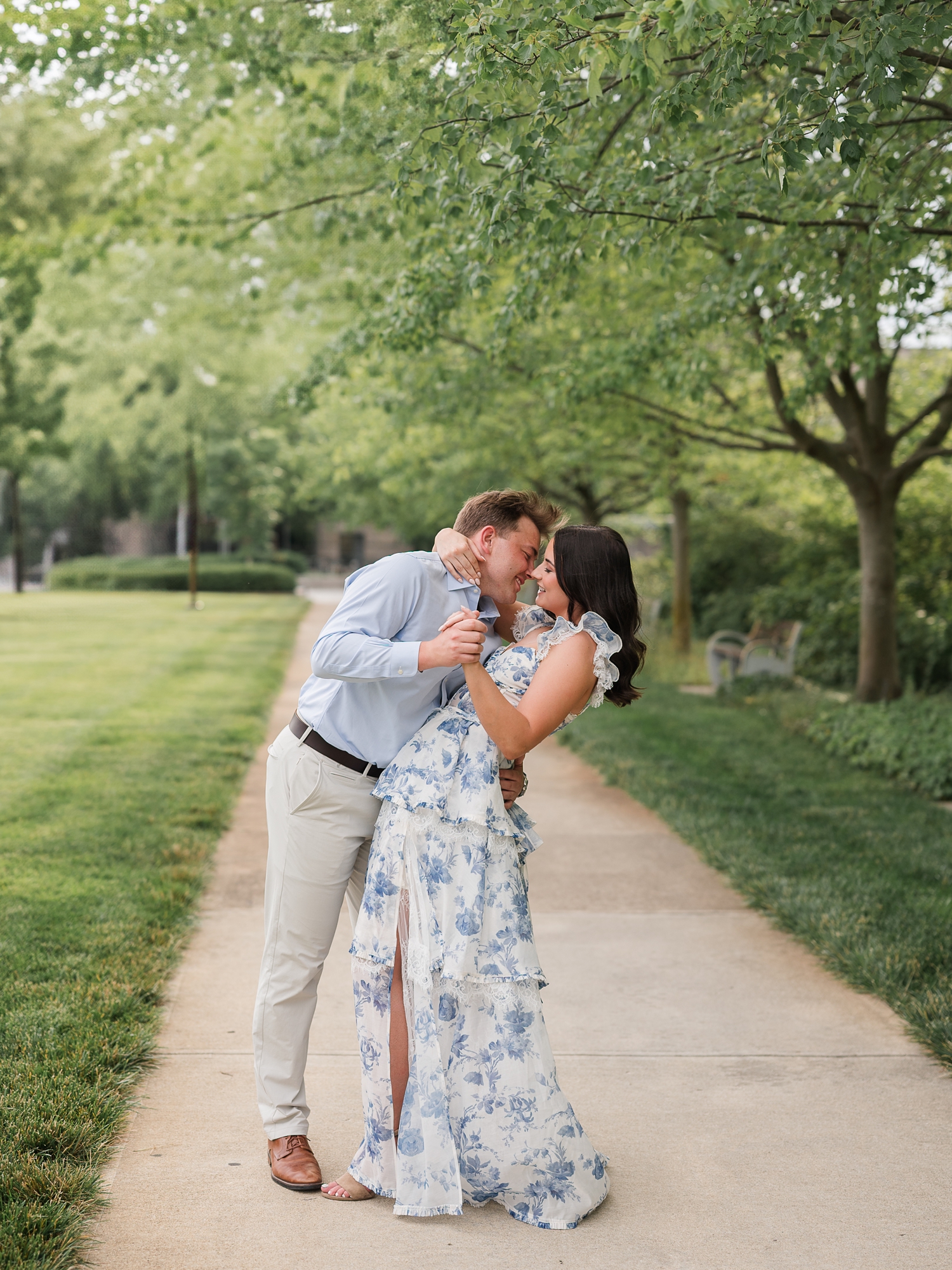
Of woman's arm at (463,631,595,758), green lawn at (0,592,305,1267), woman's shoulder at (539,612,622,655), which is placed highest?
woman's shoulder at (539,612,622,655)

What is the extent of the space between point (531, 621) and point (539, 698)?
0.35m

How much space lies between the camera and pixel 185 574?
40406 millimetres

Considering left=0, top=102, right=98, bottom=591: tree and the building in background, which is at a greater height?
left=0, top=102, right=98, bottom=591: tree

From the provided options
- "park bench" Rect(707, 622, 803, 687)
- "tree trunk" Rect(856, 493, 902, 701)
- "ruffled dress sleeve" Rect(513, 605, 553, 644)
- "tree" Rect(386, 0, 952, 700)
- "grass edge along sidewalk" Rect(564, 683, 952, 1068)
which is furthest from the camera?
"park bench" Rect(707, 622, 803, 687)

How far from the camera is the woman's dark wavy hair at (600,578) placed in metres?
3.32

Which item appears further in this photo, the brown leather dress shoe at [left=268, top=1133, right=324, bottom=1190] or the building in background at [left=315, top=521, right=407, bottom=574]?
the building in background at [left=315, top=521, right=407, bottom=574]

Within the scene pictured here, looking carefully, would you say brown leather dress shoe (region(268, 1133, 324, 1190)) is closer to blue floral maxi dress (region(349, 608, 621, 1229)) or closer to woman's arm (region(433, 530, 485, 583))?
blue floral maxi dress (region(349, 608, 621, 1229))

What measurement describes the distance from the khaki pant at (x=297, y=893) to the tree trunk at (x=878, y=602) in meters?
8.89

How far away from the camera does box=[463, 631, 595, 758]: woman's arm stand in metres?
3.02

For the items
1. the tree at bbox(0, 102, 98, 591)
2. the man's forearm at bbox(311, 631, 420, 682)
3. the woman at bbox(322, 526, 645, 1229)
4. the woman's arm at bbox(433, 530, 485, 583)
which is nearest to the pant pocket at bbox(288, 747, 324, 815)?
the woman at bbox(322, 526, 645, 1229)

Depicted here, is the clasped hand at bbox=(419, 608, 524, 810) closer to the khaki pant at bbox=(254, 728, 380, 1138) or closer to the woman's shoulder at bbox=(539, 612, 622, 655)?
the woman's shoulder at bbox=(539, 612, 622, 655)

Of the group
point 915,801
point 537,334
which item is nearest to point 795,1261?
point 915,801

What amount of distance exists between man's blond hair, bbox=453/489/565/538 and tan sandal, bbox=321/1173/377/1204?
1811 millimetres

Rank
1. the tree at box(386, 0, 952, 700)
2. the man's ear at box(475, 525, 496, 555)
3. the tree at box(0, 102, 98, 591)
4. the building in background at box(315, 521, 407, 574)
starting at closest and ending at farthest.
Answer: the man's ear at box(475, 525, 496, 555), the tree at box(386, 0, 952, 700), the tree at box(0, 102, 98, 591), the building in background at box(315, 521, 407, 574)
